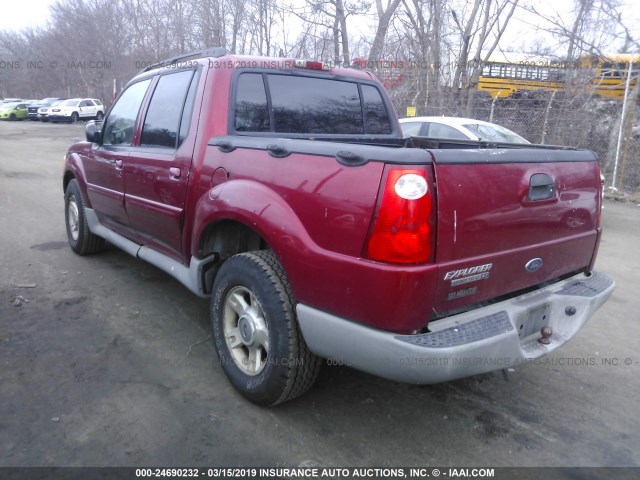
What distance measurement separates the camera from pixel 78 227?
18.0 feet

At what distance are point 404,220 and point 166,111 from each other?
2357 millimetres

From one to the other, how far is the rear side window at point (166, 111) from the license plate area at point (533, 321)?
2.49 metres

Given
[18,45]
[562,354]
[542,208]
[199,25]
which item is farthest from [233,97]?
[18,45]

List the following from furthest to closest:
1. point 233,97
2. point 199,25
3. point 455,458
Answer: point 199,25, point 233,97, point 455,458

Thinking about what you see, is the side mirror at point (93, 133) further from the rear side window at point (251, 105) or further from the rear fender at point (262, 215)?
the rear fender at point (262, 215)

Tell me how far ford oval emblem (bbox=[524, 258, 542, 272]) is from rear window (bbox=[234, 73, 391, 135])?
→ 5.85 ft

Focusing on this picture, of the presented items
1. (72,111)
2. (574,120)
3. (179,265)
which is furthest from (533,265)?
(72,111)

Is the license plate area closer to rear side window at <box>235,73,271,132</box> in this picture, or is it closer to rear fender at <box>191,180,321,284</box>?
rear fender at <box>191,180,321,284</box>

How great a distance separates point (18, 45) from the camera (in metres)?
52.4

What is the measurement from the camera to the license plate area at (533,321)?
2.53m

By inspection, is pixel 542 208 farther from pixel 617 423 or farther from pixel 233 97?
pixel 233 97

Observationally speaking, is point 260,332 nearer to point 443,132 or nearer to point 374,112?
point 374,112

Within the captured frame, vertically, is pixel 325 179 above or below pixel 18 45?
below

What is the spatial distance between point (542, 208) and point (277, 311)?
57.3 inches
